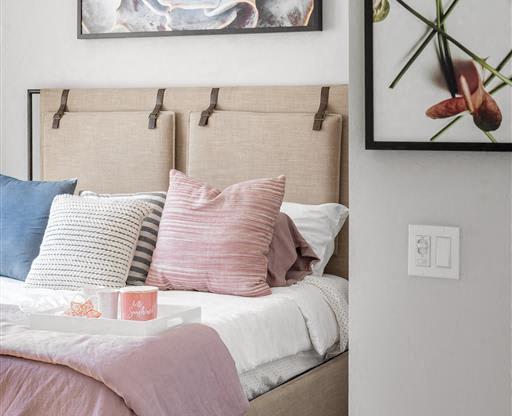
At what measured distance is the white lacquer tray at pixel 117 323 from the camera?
264 centimetres

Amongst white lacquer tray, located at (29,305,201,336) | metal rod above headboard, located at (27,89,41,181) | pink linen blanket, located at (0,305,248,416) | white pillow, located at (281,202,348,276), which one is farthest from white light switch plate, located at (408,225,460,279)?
metal rod above headboard, located at (27,89,41,181)

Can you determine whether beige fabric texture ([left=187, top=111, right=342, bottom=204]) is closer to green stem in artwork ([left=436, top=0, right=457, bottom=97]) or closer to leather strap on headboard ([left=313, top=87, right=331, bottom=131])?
leather strap on headboard ([left=313, top=87, right=331, bottom=131])

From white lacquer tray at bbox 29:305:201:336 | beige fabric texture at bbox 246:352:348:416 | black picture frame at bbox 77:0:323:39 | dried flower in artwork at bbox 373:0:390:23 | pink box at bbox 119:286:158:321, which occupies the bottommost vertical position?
beige fabric texture at bbox 246:352:348:416

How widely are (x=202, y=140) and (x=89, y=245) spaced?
0.80m

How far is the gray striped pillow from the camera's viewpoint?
3.54 meters

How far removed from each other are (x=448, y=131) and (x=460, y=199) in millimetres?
147

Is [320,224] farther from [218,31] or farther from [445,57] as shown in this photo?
[445,57]

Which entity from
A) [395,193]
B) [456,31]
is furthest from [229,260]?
[456,31]

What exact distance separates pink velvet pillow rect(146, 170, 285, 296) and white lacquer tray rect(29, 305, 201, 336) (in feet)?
1.69

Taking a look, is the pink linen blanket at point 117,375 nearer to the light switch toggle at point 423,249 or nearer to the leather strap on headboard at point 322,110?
the light switch toggle at point 423,249

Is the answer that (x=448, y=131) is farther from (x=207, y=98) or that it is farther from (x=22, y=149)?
(x=22, y=149)

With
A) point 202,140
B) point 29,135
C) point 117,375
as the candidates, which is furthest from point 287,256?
point 29,135

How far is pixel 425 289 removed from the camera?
2049 mm

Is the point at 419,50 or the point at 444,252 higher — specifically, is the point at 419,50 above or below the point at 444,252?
above
